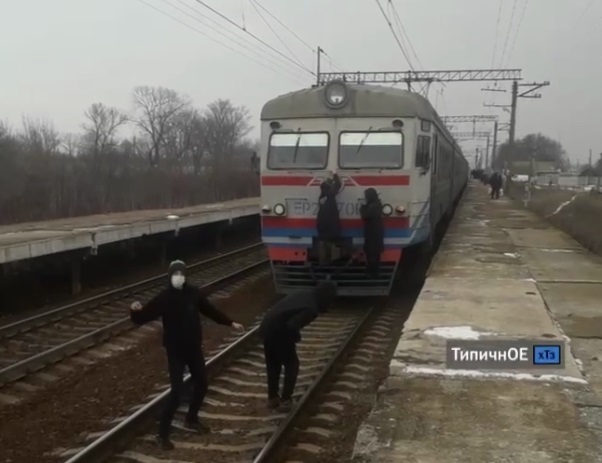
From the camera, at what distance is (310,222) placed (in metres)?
11.3

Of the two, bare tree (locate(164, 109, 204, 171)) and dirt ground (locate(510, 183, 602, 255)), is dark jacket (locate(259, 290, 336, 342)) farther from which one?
bare tree (locate(164, 109, 204, 171))

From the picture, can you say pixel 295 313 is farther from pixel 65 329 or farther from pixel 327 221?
pixel 65 329

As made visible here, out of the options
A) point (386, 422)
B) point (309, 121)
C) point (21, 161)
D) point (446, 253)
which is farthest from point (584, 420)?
point (21, 161)

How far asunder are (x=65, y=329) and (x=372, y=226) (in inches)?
182

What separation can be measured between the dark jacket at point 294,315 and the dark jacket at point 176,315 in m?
0.73

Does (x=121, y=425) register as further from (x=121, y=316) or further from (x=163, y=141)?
(x=163, y=141)

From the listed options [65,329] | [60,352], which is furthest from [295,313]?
[65,329]

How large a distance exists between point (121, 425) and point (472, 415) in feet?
9.06

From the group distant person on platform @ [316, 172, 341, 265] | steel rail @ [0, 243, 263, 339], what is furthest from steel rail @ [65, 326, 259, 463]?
distant person on platform @ [316, 172, 341, 265]

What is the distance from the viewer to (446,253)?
16.0m

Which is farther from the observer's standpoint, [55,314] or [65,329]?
[55,314]

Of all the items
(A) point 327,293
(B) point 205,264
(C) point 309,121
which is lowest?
(B) point 205,264

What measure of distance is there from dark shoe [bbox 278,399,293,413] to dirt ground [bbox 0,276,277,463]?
1.44 metres

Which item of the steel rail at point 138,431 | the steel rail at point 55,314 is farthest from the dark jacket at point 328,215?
the steel rail at point 55,314
